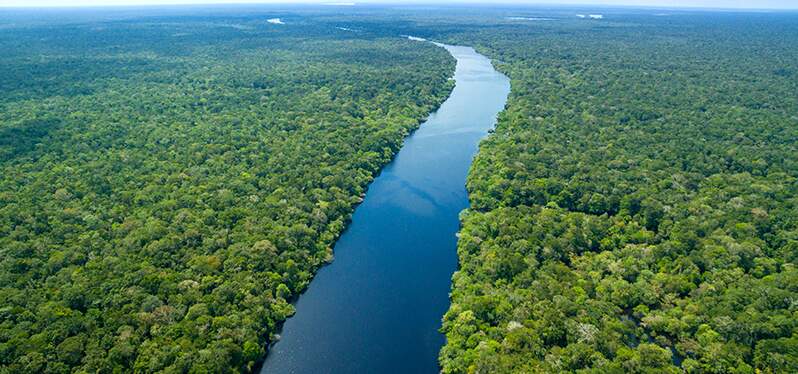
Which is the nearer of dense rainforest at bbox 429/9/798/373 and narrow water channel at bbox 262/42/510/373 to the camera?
dense rainforest at bbox 429/9/798/373

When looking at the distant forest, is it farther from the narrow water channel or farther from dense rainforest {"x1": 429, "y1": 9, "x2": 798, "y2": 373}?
the narrow water channel

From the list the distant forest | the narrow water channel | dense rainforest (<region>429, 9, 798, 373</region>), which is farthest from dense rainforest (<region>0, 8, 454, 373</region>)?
dense rainforest (<region>429, 9, 798, 373</region>)

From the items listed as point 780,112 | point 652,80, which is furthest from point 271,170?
point 652,80

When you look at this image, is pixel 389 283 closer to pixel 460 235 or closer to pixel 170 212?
pixel 460 235

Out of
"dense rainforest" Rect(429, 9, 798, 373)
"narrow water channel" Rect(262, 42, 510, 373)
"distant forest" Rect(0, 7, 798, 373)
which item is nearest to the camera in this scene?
"dense rainforest" Rect(429, 9, 798, 373)

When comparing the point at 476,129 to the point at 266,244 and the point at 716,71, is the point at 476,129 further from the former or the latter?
the point at 716,71

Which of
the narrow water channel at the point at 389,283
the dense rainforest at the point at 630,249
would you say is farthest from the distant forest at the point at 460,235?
the narrow water channel at the point at 389,283

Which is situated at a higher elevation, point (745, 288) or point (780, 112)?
point (780, 112)
